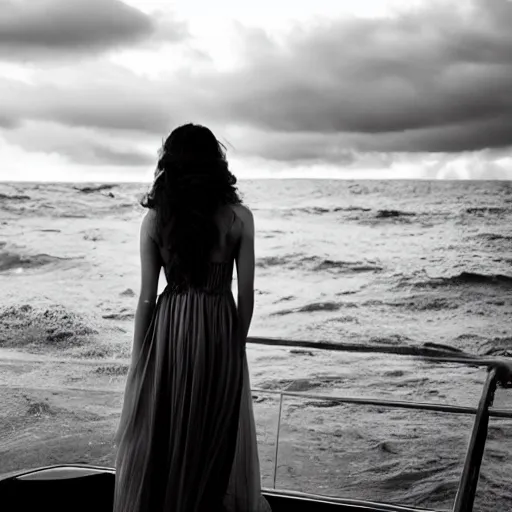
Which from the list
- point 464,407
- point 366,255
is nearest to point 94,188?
point 366,255

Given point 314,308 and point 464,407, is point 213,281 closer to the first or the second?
A: point 464,407

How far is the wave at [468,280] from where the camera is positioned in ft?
83.3

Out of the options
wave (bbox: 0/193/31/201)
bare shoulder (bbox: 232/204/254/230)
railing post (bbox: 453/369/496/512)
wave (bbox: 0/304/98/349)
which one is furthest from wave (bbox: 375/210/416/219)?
railing post (bbox: 453/369/496/512)

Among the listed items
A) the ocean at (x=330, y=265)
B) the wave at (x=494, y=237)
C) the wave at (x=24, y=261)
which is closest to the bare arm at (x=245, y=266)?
the ocean at (x=330, y=265)

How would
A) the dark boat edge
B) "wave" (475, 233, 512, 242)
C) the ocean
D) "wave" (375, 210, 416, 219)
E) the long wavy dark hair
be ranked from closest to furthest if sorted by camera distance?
the long wavy dark hair < the dark boat edge < the ocean < "wave" (475, 233, 512, 242) < "wave" (375, 210, 416, 219)

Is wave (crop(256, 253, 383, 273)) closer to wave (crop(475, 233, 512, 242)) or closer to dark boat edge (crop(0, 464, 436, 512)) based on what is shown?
wave (crop(475, 233, 512, 242))

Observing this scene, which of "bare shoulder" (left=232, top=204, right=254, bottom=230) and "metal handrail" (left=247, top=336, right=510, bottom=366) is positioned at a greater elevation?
"bare shoulder" (left=232, top=204, right=254, bottom=230)

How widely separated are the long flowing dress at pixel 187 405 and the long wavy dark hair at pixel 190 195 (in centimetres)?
4

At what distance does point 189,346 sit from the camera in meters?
1.35

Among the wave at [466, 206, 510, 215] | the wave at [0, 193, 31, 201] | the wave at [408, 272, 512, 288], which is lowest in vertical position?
the wave at [408, 272, 512, 288]

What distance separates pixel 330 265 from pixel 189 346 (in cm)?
2462

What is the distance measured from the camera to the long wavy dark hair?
51.6 inches

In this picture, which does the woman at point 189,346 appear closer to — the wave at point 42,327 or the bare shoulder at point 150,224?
the bare shoulder at point 150,224

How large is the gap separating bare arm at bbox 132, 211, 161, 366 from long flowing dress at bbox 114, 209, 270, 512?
0.02 meters
